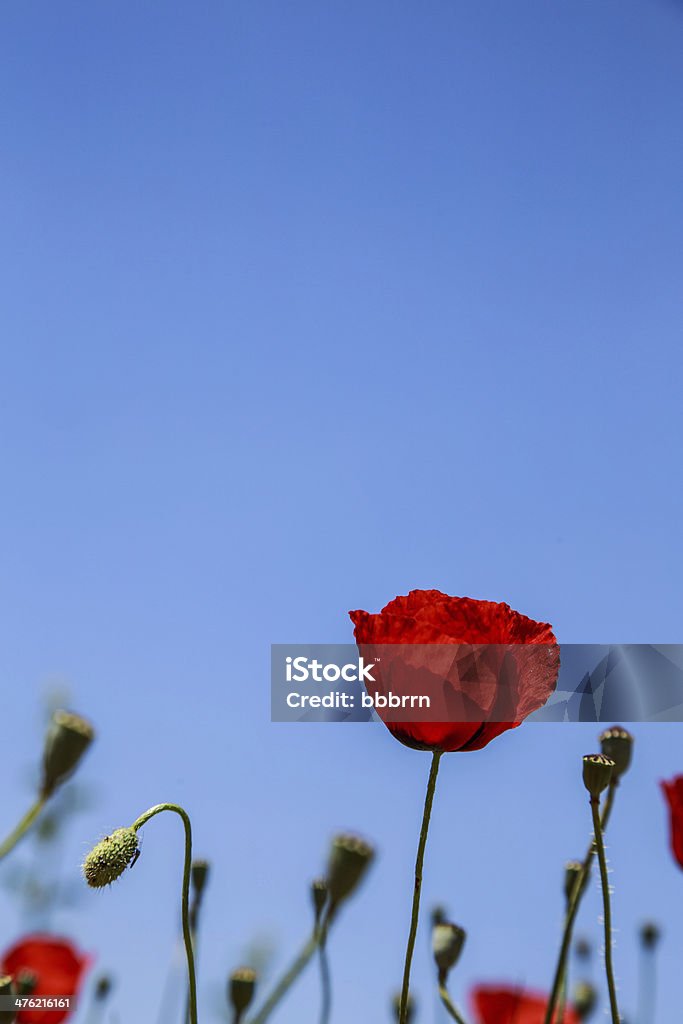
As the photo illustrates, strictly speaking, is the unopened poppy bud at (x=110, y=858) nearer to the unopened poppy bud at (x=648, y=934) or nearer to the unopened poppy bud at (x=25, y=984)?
the unopened poppy bud at (x=25, y=984)

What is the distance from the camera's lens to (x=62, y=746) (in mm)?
364

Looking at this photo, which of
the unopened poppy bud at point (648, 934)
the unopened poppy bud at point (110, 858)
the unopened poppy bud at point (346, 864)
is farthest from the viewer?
the unopened poppy bud at point (648, 934)

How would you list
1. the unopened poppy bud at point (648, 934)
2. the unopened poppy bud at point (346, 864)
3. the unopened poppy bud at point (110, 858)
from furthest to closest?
the unopened poppy bud at point (648, 934) → the unopened poppy bud at point (346, 864) → the unopened poppy bud at point (110, 858)

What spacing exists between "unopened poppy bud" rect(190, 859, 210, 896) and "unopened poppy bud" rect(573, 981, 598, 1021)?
6.0 inches

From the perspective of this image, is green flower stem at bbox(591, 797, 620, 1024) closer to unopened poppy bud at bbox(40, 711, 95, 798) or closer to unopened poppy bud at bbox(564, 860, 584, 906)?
unopened poppy bud at bbox(564, 860, 584, 906)

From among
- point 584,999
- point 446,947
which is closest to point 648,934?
point 584,999

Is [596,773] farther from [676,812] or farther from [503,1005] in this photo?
[503,1005]

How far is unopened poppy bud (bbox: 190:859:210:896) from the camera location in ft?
1.23

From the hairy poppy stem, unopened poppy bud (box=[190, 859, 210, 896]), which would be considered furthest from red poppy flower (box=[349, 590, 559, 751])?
unopened poppy bud (box=[190, 859, 210, 896])

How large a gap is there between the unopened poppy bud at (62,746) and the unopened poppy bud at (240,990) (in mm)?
88

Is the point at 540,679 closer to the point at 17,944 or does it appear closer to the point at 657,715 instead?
the point at 657,715

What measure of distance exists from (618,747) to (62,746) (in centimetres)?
19

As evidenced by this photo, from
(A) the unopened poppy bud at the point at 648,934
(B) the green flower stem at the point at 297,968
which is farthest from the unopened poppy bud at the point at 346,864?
(A) the unopened poppy bud at the point at 648,934

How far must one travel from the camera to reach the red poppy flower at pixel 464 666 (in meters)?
0.29
